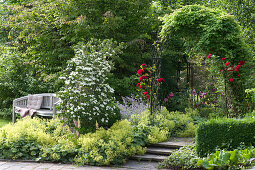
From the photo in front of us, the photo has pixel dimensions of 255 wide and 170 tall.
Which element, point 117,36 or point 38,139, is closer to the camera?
point 38,139

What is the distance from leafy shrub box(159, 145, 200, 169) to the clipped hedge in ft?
0.66

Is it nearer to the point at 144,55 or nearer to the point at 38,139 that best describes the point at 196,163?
the point at 38,139

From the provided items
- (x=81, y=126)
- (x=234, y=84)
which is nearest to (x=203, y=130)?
(x=234, y=84)

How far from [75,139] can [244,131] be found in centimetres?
304

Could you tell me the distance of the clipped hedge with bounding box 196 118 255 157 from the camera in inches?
186

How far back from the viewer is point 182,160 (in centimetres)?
485

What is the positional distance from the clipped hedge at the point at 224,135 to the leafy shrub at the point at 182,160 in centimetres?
20

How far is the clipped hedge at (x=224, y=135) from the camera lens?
473 centimetres

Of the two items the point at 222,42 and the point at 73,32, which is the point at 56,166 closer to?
the point at 222,42

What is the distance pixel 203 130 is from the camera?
15.8 feet

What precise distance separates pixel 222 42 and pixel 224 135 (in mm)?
2442

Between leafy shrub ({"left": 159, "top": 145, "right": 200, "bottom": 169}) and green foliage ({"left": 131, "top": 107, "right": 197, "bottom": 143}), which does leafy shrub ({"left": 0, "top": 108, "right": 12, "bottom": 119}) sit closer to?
green foliage ({"left": 131, "top": 107, "right": 197, "bottom": 143})

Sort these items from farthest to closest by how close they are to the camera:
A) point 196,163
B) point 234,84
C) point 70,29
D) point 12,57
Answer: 1. point 12,57
2. point 70,29
3. point 234,84
4. point 196,163

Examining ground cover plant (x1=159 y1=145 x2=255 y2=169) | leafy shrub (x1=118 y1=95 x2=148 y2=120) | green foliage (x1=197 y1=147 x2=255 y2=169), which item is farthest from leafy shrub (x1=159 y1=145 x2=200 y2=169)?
leafy shrub (x1=118 y1=95 x2=148 y2=120)
